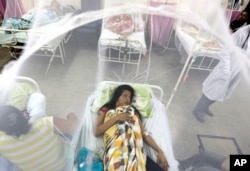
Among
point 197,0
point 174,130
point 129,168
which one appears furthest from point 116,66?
point 129,168

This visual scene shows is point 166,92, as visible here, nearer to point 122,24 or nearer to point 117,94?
point 117,94

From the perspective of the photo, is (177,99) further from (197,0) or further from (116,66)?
(197,0)

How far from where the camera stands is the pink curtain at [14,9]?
261 centimetres

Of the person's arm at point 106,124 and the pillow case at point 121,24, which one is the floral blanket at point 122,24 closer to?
the pillow case at point 121,24

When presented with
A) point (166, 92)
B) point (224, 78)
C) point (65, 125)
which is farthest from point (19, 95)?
point (224, 78)

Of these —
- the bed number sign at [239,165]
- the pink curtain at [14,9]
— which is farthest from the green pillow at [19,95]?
the pink curtain at [14,9]

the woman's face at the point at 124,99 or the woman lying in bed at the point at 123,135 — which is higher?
the woman's face at the point at 124,99

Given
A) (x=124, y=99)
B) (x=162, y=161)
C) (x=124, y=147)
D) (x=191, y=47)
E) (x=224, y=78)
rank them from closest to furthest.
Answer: (x=124, y=147)
(x=162, y=161)
(x=124, y=99)
(x=224, y=78)
(x=191, y=47)

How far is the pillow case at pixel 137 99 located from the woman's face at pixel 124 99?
0.07 metres

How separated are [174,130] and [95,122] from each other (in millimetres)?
795

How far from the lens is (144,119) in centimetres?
154

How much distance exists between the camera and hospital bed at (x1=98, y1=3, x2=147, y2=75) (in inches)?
90.0

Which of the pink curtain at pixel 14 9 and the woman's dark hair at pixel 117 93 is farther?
the pink curtain at pixel 14 9

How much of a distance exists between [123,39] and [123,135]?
4.34 ft
